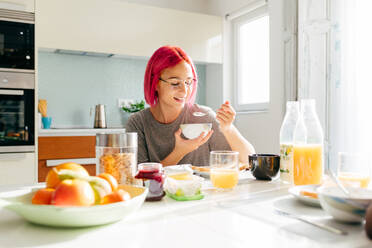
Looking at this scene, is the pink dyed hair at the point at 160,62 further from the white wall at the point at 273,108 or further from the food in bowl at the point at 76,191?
the white wall at the point at 273,108

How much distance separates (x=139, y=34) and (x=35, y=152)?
1490 mm

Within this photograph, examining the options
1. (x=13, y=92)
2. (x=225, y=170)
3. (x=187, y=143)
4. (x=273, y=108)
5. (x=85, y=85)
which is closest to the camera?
(x=225, y=170)

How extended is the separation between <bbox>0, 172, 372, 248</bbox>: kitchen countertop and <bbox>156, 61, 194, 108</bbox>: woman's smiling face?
0.87 m

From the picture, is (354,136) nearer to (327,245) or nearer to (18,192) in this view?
(327,245)

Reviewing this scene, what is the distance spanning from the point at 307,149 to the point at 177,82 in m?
0.79

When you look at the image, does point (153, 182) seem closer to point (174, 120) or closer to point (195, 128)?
A: point (195, 128)

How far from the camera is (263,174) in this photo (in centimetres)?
122

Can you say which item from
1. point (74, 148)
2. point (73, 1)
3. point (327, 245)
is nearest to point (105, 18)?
point (73, 1)

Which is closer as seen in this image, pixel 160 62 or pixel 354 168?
pixel 354 168

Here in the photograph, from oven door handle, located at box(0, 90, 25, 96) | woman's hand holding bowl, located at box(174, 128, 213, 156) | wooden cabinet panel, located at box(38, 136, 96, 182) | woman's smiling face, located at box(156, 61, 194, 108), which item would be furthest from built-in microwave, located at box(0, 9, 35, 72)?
woman's hand holding bowl, located at box(174, 128, 213, 156)

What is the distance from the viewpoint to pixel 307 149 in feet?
3.51

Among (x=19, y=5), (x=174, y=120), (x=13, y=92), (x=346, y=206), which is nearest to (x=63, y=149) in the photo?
(x=13, y=92)

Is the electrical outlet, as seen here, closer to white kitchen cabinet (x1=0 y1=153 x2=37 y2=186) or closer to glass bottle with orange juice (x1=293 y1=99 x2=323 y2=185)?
white kitchen cabinet (x1=0 y1=153 x2=37 y2=186)

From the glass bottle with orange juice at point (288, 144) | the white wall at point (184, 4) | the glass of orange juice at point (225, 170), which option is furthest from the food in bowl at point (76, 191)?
the white wall at point (184, 4)
